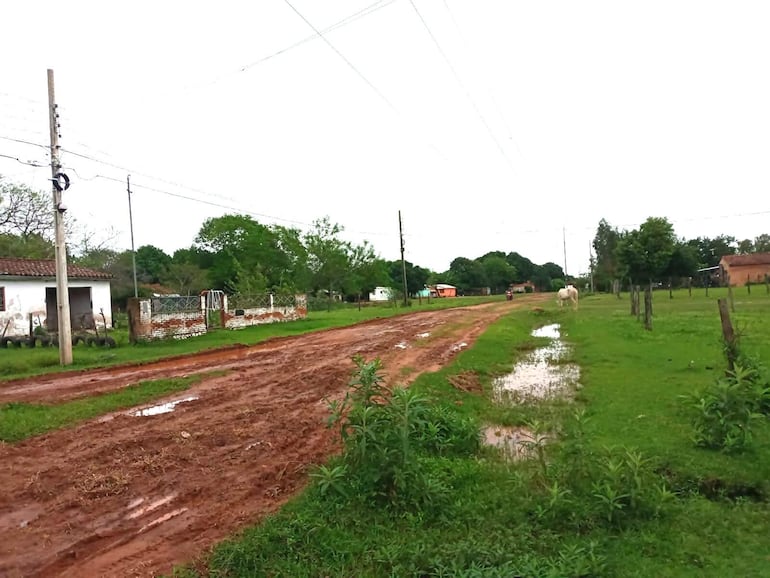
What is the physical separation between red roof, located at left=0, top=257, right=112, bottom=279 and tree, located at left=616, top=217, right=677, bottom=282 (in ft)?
129

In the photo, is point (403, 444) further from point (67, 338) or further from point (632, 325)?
point (632, 325)

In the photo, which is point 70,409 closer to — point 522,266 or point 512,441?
point 512,441

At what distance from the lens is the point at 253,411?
9.08 metres

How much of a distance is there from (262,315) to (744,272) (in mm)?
73726

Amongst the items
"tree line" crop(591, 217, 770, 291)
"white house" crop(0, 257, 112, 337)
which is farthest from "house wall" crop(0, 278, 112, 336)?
"tree line" crop(591, 217, 770, 291)

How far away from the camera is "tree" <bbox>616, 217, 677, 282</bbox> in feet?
153

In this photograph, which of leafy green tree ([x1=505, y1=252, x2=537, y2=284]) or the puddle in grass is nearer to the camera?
the puddle in grass

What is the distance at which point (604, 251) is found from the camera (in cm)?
8256

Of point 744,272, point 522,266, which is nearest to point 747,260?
point 744,272

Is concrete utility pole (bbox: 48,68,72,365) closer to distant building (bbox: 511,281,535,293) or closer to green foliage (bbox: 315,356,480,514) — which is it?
green foliage (bbox: 315,356,480,514)

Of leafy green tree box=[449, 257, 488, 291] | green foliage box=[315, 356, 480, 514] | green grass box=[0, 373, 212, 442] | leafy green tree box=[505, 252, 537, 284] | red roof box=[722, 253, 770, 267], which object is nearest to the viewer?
green foliage box=[315, 356, 480, 514]

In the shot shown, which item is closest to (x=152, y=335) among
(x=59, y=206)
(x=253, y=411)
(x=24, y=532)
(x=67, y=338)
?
(x=67, y=338)

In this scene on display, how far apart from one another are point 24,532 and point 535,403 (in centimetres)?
697

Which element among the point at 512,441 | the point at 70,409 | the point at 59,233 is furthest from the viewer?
the point at 59,233
